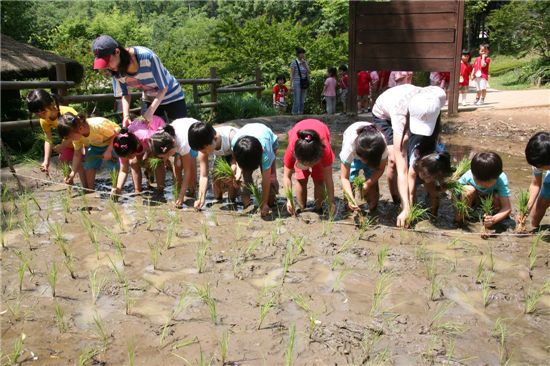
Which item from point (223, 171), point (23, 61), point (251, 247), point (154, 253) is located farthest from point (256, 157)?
point (23, 61)

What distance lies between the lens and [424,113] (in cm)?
367

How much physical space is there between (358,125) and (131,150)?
1.88 meters

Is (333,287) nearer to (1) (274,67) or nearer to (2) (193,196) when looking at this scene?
(2) (193,196)

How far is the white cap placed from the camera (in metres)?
3.67

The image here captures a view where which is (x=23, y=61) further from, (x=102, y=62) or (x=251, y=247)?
(x=251, y=247)

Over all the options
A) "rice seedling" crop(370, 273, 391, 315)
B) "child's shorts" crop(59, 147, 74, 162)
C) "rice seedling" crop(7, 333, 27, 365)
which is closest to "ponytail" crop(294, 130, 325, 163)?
"rice seedling" crop(370, 273, 391, 315)

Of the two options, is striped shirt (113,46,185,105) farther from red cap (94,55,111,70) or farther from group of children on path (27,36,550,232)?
red cap (94,55,111,70)

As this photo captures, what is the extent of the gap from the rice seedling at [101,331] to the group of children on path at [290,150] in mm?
1568

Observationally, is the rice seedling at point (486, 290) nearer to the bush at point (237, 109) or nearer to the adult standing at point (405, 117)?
the adult standing at point (405, 117)

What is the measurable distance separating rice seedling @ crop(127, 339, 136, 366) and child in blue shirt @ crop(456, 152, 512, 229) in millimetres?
2547

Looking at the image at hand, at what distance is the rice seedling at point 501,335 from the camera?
2279 mm

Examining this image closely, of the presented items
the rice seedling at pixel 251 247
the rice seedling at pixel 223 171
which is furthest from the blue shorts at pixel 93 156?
the rice seedling at pixel 251 247

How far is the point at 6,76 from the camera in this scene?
768 centimetres

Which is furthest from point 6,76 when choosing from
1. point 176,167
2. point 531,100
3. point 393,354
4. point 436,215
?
point 531,100
